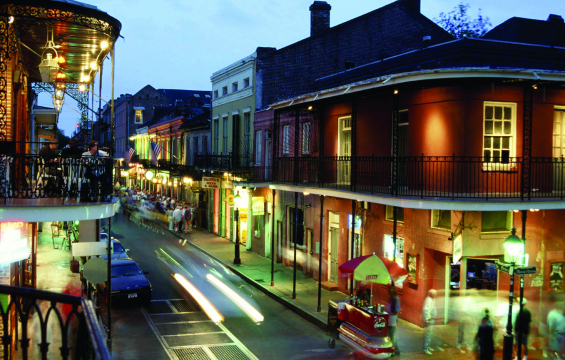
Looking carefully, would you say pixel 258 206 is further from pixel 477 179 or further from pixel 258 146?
pixel 477 179

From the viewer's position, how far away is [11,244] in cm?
1017

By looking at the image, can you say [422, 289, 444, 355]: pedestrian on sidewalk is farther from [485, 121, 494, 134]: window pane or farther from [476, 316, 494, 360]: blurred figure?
[485, 121, 494, 134]: window pane

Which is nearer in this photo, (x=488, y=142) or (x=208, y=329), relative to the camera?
(x=488, y=142)

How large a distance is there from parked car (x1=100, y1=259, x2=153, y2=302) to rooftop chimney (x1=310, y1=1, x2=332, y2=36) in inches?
696

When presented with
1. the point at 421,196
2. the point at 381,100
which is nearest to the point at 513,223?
the point at 421,196

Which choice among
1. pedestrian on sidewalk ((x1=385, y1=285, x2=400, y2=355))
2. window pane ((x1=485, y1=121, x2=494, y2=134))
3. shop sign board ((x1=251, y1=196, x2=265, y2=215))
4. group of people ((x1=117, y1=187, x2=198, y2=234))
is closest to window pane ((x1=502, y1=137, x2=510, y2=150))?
window pane ((x1=485, y1=121, x2=494, y2=134))

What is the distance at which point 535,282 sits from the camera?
14.2 meters

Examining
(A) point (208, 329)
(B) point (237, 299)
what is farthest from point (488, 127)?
(B) point (237, 299)

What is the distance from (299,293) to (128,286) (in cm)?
588

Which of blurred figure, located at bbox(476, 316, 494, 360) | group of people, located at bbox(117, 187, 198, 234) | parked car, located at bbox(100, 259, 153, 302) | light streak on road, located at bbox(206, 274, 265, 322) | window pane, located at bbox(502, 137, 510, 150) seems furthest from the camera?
group of people, located at bbox(117, 187, 198, 234)

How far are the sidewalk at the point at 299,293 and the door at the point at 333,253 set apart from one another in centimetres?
78

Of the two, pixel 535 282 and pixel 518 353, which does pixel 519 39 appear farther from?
pixel 518 353

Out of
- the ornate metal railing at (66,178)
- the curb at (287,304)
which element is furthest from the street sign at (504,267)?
the ornate metal railing at (66,178)

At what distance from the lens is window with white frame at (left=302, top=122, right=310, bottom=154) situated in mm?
22625
